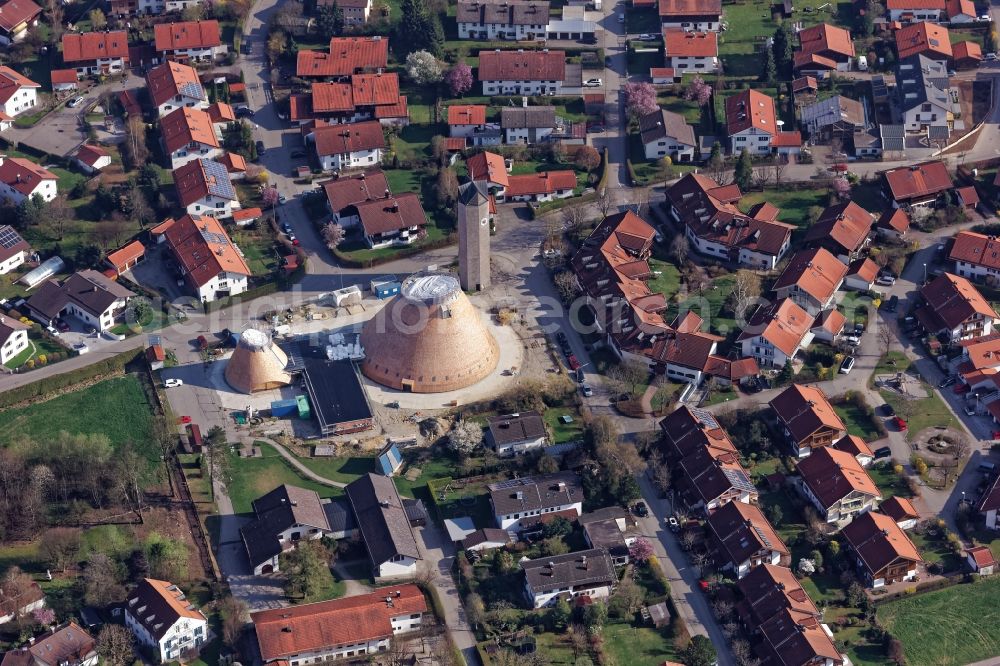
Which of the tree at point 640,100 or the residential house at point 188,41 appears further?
the residential house at point 188,41

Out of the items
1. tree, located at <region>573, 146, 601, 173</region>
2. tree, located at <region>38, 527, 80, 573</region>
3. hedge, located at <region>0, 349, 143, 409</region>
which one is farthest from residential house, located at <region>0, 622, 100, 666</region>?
tree, located at <region>573, 146, 601, 173</region>

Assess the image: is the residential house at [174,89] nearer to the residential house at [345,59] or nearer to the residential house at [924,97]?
the residential house at [345,59]

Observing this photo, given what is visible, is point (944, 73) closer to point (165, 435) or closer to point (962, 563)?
point (962, 563)

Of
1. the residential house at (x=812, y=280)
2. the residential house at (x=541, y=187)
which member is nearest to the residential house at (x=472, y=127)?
the residential house at (x=541, y=187)

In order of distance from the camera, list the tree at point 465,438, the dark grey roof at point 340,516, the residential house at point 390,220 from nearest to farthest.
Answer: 1. the dark grey roof at point 340,516
2. the tree at point 465,438
3. the residential house at point 390,220

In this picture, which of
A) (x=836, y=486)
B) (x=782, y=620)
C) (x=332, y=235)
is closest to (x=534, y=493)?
(x=782, y=620)

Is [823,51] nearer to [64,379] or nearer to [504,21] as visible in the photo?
[504,21]

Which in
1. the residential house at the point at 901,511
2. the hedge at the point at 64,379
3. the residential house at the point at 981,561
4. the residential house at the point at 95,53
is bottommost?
the residential house at the point at 981,561

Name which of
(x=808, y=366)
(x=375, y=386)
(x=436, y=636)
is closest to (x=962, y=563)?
(x=808, y=366)
